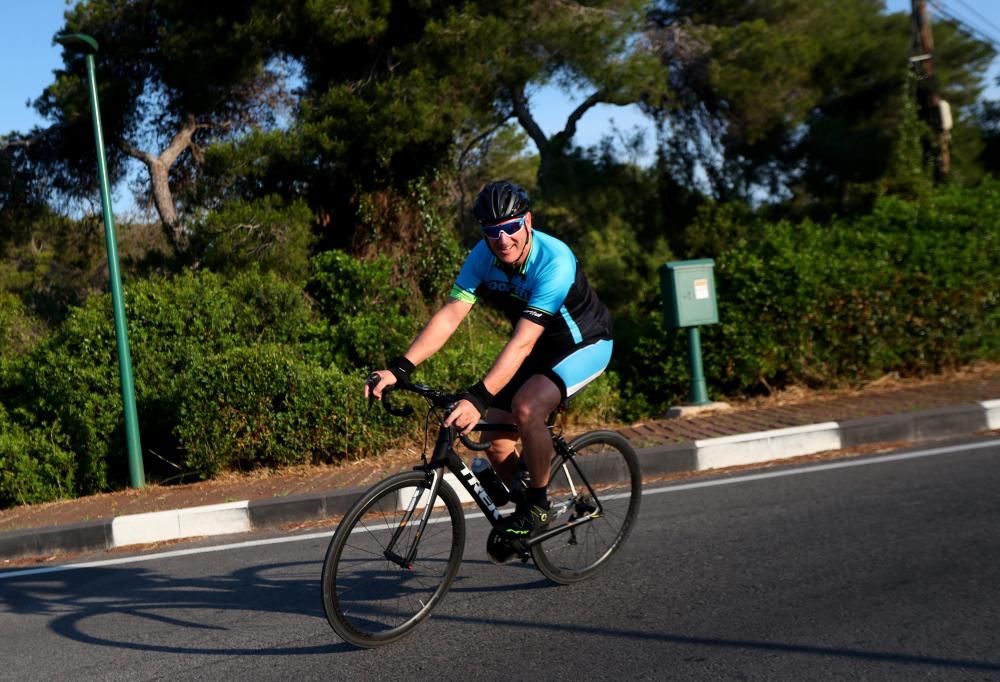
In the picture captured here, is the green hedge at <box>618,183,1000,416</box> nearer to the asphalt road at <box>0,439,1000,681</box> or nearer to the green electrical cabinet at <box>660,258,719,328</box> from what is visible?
the green electrical cabinet at <box>660,258,719,328</box>

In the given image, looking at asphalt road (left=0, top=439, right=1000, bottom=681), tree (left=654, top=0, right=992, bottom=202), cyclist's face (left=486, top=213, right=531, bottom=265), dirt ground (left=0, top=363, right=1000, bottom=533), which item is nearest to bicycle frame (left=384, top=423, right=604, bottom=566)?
asphalt road (left=0, top=439, right=1000, bottom=681)

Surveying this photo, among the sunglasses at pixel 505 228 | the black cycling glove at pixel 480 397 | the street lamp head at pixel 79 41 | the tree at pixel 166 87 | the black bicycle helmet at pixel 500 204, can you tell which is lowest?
the black cycling glove at pixel 480 397

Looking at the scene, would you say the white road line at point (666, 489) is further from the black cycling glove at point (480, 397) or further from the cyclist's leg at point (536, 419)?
the black cycling glove at point (480, 397)

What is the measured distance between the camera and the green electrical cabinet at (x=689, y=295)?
914 centimetres

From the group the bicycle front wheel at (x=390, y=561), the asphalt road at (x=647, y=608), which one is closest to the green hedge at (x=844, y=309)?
the asphalt road at (x=647, y=608)

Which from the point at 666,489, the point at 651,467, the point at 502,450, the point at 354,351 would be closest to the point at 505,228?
the point at 502,450

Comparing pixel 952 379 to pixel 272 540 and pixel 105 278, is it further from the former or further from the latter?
pixel 105 278

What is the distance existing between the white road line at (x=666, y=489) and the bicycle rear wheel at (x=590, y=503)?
144 centimetres

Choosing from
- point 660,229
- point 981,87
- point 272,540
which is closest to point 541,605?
point 272,540

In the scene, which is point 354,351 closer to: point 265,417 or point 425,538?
point 265,417

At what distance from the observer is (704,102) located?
21.8 meters

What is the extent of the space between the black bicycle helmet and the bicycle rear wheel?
1.35 m

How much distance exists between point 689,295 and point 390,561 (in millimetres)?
5448

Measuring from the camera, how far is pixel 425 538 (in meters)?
4.40
